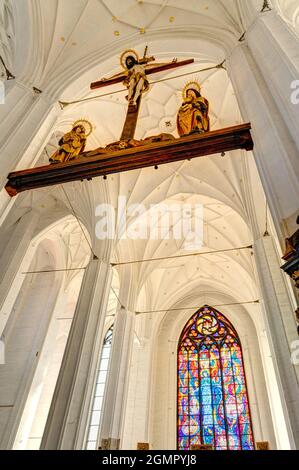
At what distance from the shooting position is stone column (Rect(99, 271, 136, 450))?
8.23 metres

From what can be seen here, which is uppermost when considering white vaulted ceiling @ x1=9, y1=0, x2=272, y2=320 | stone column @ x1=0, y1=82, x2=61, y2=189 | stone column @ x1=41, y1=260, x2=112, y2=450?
white vaulted ceiling @ x1=9, y1=0, x2=272, y2=320

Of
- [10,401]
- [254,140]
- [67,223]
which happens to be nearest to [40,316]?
[10,401]

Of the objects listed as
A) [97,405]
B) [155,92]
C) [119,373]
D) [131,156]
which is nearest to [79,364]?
[119,373]

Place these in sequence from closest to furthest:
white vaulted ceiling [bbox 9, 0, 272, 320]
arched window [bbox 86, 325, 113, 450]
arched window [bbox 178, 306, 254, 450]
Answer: white vaulted ceiling [bbox 9, 0, 272, 320] → arched window [bbox 178, 306, 254, 450] → arched window [bbox 86, 325, 113, 450]

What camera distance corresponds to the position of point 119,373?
9.17m

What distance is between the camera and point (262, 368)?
12.1 meters

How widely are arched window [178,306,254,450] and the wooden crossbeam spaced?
9.93m

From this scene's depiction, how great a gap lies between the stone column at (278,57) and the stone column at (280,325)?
3.55 metres

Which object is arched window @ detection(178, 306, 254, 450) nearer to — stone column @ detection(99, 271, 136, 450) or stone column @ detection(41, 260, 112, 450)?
stone column @ detection(99, 271, 136, 450)

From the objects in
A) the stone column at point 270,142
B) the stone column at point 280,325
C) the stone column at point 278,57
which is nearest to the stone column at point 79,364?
the stone column at point 280,325

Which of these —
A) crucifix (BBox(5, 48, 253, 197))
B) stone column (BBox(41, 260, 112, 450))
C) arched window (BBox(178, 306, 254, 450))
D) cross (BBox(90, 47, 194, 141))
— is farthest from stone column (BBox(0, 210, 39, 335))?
arched window (BBox(178, 306, 254, 450))

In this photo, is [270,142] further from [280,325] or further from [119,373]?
[119,373]
